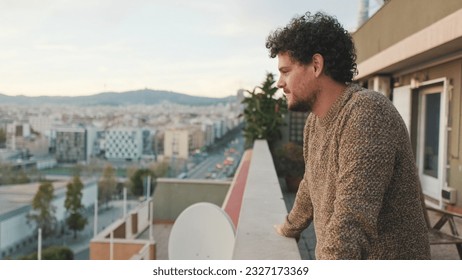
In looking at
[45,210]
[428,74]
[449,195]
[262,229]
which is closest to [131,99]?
[428,74]

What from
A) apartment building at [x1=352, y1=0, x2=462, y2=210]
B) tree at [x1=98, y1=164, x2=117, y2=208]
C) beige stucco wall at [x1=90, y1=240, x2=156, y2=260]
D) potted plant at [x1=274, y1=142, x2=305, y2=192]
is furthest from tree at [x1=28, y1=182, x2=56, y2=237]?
apartment building at [x1=352, y1=0, x2=462, y2=210]

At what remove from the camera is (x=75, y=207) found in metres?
32.2

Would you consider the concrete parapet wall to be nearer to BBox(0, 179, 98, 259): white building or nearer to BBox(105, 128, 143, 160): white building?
BBox(105, 128, 143, 160): white building

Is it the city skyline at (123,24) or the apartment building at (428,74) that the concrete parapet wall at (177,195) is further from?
the city skyline at (123,24)

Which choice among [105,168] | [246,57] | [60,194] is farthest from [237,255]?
[60,194]

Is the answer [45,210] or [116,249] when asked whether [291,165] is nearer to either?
[116,249]

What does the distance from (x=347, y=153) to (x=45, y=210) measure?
103 feet

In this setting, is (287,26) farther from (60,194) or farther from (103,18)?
(60,194)

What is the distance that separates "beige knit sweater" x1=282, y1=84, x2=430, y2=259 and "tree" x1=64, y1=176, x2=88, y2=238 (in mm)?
31238

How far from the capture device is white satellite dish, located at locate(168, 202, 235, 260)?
236cm

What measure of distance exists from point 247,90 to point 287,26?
8.71 metres

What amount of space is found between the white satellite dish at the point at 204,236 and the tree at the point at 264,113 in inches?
266

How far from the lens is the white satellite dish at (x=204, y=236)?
2.36 metres

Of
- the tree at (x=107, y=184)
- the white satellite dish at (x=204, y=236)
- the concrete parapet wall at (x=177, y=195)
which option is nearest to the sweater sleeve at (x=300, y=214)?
the white satellite dish at (x=204, y=236)
